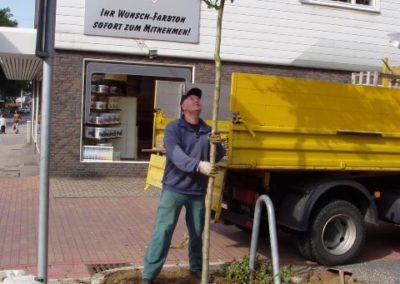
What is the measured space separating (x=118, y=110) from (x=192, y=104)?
949 centimetres

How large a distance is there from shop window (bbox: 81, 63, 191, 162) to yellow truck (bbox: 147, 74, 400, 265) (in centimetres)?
672

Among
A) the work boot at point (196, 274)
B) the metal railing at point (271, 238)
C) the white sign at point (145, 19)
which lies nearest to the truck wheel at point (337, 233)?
the metal railing at point (271, 238)

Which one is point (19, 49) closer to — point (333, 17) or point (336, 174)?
point (333, 17)

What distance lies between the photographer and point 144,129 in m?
14.9

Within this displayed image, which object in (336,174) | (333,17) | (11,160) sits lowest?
(11,160)

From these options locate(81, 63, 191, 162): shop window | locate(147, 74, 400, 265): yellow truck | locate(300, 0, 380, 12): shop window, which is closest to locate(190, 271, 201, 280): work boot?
locate(147, 74, 400, 265): yellow truck

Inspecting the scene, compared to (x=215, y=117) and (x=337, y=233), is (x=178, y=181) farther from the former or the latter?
(x=337, y=233)

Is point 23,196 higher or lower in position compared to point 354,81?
lower

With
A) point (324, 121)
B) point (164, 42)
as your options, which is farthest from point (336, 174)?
point (164, 42)

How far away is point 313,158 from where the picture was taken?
20.6 feet

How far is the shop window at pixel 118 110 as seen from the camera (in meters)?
13.4

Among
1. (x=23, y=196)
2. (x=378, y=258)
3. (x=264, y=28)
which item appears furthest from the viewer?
(x=264, y=28)

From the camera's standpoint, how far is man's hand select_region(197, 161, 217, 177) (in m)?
4.75

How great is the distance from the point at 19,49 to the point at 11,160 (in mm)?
5735
